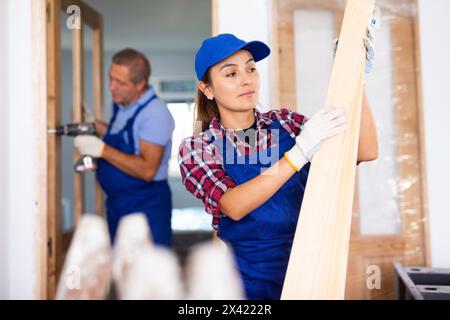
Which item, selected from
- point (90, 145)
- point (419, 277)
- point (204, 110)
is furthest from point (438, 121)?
point (90, 145)

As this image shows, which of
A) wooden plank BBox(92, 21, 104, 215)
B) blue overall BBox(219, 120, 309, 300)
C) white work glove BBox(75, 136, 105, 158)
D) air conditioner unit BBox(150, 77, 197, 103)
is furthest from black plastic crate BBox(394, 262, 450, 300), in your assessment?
air conditioner unit BBox(150, 77, 197, 103)

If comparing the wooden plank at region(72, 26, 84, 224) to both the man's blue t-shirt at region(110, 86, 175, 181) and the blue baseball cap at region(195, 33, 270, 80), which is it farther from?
the blue baseball cap at region(195, 33, 270, 80)

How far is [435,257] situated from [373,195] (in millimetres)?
389

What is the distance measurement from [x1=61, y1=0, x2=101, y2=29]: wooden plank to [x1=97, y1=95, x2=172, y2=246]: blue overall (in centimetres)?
70

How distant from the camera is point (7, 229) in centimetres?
216

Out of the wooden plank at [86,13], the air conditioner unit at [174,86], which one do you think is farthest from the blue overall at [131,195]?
the air conditioner unit at [174,86]

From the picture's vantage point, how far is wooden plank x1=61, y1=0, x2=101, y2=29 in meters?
2.42

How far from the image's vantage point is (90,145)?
92.0 inches

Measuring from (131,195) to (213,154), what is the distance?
4.41ft

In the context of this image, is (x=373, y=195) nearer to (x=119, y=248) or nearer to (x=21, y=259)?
(x=119, y=248)

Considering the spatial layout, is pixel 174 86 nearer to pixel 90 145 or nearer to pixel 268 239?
pixel 90 145

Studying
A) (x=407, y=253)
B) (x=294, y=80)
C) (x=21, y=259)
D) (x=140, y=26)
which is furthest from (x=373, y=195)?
(x=140, y=26)

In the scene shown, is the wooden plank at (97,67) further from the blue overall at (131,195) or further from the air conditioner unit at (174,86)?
the air conditioner unit at (174,86)
